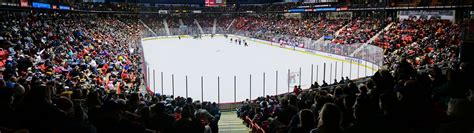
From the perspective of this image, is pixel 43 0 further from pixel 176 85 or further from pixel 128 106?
pixel 128 106

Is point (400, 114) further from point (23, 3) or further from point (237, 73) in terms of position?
point (23, 3)

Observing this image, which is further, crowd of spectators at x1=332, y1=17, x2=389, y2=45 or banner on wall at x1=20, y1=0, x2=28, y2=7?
crowd of spectators at x1=332, y1=17, x2=389, y2=45

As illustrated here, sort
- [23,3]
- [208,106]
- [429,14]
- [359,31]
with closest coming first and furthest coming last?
[208,106]
[23,3]
[429,14]
[359,31]

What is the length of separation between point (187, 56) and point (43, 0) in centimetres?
1205

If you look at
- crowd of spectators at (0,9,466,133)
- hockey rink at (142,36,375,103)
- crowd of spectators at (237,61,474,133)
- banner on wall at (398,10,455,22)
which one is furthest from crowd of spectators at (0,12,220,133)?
banner on wall at (398,10,455,22)

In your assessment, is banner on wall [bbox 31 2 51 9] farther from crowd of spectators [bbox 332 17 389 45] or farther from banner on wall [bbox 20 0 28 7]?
crowd of spectators [bbox 332 17 389 45]

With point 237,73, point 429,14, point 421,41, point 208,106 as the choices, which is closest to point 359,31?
point 429,14

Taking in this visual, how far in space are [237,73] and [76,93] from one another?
16.9 meters

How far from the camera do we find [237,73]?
23.2 metres

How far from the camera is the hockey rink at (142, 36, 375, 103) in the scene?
58.3 ft

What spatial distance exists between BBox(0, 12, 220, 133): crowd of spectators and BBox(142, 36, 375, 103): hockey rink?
6.41 ft

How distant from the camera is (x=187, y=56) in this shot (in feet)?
107

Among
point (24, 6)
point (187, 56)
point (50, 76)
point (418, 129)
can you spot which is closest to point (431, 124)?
point (418, 129)

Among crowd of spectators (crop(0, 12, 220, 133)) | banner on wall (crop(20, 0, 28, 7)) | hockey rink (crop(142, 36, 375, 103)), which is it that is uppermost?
banner on wall (crop(20, 0, 28, 7))
